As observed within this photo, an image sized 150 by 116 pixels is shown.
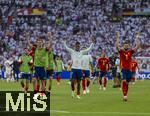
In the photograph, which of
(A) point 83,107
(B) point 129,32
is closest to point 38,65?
(A) point 83,107

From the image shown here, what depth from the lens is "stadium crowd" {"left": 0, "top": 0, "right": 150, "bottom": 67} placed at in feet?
225

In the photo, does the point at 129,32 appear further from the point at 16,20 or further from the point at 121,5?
the point at 16,20

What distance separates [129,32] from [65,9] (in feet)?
27.9

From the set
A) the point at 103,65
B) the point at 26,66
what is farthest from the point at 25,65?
the point at 103,65

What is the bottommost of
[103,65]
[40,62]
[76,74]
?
[103,65]

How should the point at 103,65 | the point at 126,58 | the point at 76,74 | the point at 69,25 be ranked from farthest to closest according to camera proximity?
the point at 69,25 → the point at 103,65 → the point at 76,74 → the point at 126,58

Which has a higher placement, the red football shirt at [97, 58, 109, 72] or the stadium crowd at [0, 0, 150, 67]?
the stadium crowd at [0, 0, 150, 67]

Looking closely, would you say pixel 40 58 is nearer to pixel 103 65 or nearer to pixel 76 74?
pixel 76 74

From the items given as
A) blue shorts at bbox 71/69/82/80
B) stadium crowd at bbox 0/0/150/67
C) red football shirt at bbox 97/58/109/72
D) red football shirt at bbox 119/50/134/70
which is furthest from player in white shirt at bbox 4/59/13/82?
red football shirt at bbox 119/50/134/70

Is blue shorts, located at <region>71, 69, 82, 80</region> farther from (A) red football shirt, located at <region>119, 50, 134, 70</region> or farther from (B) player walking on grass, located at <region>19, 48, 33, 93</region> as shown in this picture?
(B) player walking on grass, located at <region>19, 48, 33, 93</region>

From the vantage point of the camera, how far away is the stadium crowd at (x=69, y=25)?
68688 mm

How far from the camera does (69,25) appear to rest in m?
72.2

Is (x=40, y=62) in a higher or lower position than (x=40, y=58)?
lower

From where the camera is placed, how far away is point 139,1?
75.0 meters
